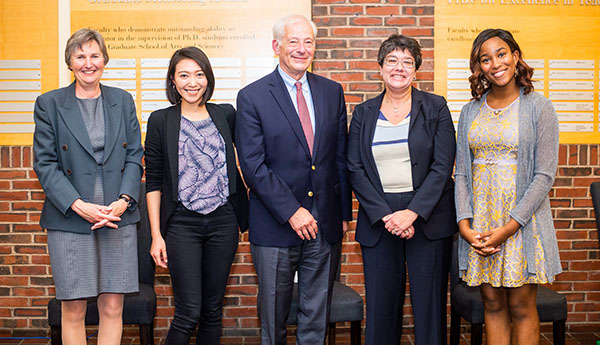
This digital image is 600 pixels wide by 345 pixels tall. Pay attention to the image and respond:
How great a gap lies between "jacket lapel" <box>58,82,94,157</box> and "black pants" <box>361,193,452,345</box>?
1386mm

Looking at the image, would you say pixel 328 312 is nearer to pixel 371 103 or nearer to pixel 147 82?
pixel 371 103

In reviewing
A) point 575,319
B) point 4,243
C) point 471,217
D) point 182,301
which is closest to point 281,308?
point 182,301

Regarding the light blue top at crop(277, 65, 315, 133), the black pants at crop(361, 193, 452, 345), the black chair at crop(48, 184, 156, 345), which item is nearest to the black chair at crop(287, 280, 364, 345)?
the black pants at crop(361, 193, 452, 345)

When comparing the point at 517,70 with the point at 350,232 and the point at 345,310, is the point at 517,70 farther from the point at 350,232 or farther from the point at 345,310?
the point at 350,232

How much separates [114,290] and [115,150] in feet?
2.15

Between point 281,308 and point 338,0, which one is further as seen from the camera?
point 338,0

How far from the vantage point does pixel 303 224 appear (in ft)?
8.06

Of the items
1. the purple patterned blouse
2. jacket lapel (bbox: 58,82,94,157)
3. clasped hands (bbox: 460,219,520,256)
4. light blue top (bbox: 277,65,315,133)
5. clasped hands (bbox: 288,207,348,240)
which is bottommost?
clasped hands (bbox: 460,219,520,256)

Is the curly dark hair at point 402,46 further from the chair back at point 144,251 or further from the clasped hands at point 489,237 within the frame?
the chair back at point 144,251

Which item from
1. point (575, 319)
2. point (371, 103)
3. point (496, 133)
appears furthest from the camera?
point (575, 319)

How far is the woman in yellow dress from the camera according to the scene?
2.47 metres

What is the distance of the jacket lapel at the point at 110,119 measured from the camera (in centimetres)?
253

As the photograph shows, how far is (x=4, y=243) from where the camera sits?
12.4 ft

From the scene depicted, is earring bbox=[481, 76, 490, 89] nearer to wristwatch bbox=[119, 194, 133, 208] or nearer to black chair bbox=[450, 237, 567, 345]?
black chair bbox=[450, 237, 567, 345]
